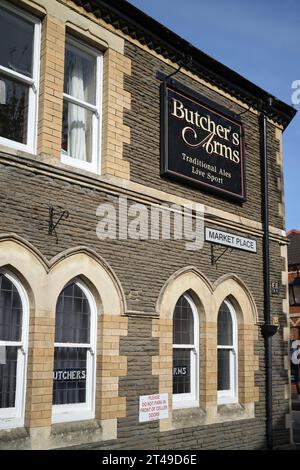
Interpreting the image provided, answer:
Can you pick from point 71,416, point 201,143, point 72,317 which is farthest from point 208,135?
point 71,416

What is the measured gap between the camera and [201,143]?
10.2m

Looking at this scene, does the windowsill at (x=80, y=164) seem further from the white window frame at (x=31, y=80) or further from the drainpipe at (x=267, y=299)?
the drainpipe at (x=267, y=299)

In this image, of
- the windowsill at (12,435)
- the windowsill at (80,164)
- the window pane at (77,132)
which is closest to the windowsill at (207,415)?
the windowsill at (12,435)

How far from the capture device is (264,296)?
11164 millimetres

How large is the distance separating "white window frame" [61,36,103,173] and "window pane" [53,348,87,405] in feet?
9.11

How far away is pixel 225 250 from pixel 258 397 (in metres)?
2.96

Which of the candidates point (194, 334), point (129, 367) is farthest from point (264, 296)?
point (129, 367)

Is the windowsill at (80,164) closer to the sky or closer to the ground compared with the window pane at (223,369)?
closer to the sky

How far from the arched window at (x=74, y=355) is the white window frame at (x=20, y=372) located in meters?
0.54

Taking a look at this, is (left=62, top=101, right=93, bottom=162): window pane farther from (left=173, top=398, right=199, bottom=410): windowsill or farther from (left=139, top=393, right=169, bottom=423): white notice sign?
(left=173, top=398, right=199, bottom=410): windowsill

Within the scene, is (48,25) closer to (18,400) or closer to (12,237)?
(12,237)

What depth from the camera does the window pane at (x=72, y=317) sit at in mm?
7652

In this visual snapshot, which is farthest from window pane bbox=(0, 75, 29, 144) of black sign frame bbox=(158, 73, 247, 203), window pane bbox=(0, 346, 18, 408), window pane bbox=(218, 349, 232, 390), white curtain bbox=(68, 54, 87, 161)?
window pane bbox=(218, 349, 232, 390)

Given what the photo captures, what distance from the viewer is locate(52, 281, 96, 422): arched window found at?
24.7 feet
